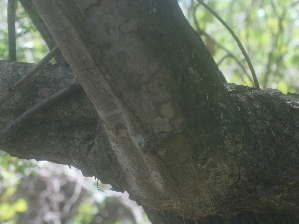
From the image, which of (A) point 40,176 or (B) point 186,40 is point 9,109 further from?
(A) point 40,176

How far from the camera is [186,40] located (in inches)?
25.4

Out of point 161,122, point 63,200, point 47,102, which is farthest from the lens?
point 63,200

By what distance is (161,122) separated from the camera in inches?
25.5

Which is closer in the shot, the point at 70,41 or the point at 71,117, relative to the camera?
the point at 70,41

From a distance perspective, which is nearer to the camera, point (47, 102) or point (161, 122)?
point (161, 122)

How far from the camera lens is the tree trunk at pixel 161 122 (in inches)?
22.9

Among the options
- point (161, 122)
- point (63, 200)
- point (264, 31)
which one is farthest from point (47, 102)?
point (63, 200)

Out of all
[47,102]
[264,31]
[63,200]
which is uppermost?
[264,31]

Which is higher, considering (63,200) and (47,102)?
(63,200)

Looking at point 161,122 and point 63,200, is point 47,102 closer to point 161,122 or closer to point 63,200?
point 161,122

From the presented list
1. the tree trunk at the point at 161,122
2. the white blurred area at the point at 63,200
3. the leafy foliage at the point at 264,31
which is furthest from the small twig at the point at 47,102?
the white blurred area at the point at 63,200

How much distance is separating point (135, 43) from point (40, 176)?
5.33m

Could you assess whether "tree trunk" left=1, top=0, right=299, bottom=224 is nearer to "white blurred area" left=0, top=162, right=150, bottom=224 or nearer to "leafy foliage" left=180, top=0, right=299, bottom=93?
"leafy foliage" left=180, top=0, right=299, bottom=93

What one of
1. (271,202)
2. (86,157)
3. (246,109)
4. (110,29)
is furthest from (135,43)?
(271,202)
